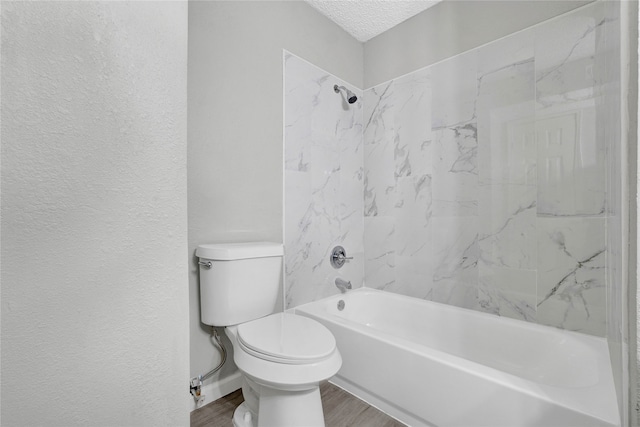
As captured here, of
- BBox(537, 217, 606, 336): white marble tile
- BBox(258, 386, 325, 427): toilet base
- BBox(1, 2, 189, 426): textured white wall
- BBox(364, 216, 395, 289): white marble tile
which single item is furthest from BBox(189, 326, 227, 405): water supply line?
BBox(537, 217, 606, 336): white marble tile

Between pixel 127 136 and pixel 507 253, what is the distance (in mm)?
1913

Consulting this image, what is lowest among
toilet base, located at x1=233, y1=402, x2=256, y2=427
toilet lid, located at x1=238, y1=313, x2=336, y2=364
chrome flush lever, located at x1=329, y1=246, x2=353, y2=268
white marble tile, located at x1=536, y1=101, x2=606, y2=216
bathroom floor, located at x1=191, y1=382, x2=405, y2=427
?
bathroom floor, located at x1=191, y1=382, x2=405, y2=427

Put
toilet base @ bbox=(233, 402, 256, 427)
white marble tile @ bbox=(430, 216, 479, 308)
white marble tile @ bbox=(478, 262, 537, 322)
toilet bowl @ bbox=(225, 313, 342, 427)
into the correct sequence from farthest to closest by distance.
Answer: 1. white marble tile @ bbox=(430, 216, 479, 308)
2. white marble tile @ bbox=(478, 262, 537, 322)
3. toilet base @ bbox=(233, 402, 256, 427)
4. toilet bowl @ bbox=(225, 313, 342, 427)

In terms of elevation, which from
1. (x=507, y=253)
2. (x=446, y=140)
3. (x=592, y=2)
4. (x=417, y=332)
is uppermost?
(x=592, y=2)

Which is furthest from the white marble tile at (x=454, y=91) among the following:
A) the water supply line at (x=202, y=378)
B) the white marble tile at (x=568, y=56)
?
the water supply line at (x=202, y=378)

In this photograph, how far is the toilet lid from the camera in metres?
1.17

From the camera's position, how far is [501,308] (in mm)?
1764

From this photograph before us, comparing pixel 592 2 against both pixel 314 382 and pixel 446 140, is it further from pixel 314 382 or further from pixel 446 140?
pixel 314 382

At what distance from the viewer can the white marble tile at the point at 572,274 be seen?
1463 millimetres

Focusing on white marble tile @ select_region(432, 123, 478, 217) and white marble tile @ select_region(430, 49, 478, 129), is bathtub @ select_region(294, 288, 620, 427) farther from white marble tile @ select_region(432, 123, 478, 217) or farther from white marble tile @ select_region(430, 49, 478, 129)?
white marble tile @ select_region(430, 49, 478, 129)

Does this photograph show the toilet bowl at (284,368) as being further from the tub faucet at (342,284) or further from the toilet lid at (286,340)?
the tub faucet at (342,284)

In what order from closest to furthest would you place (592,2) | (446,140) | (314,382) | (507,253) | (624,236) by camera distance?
(624,236)
(314,382)
(592,2)
(507,253)
(446,140)

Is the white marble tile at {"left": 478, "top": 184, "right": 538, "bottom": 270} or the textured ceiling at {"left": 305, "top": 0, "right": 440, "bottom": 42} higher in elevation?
the textured ceiling at {"left": 305, "top": 0, "right": 440, "bottom": 42}

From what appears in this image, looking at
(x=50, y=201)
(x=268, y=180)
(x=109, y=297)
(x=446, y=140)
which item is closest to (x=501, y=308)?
(x=446, y=140)
